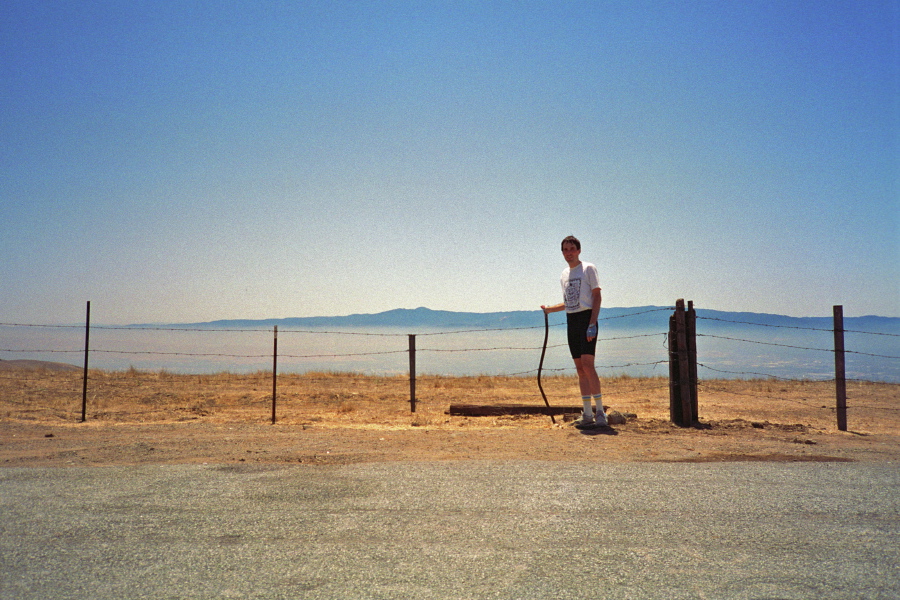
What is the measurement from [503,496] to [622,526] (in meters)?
0.91

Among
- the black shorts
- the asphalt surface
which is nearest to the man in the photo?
the black shorts

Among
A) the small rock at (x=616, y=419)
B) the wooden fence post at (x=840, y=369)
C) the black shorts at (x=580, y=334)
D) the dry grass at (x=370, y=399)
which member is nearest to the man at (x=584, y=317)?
the black shorts at (x=580, y=334)

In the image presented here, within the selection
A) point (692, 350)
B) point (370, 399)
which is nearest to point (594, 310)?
point (692, 350)

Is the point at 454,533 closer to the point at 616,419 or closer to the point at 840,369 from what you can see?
the point at 616,419

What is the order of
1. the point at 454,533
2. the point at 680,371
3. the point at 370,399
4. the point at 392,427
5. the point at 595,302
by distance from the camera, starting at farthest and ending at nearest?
the point at 370,399, the point at 680,371, the point at 392,427, the point at 595,302, the point at 454,533

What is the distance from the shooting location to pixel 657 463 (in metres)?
5.24

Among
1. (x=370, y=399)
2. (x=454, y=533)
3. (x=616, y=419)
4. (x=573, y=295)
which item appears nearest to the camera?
(x=454, y=533)

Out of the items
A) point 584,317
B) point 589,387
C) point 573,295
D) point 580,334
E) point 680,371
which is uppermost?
point 573,295

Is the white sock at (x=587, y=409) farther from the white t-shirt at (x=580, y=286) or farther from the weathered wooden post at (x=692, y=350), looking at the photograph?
the weathered wooden post at (x=692, y=350)

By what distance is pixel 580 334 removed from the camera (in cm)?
780

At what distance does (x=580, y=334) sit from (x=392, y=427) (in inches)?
114

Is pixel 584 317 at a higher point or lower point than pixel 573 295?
lower

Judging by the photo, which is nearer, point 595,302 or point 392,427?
point 595,302

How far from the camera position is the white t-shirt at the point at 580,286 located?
768 cm
